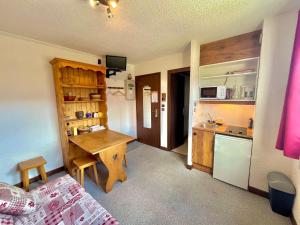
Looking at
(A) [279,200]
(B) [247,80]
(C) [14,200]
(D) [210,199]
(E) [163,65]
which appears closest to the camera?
(C) [14,200]

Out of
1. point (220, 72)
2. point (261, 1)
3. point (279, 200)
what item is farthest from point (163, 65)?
point (279, 200)

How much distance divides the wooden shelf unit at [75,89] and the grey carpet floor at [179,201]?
1.16 m

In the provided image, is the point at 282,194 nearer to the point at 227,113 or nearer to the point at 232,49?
the point at 227,113

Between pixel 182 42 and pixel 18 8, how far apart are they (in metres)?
2.29

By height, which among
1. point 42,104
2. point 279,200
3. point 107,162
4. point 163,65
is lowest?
point 279,200

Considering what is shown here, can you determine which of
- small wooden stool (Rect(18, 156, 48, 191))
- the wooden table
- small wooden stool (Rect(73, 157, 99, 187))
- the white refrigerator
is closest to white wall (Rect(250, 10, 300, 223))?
the white refrigerator

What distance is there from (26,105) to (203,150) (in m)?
3.19

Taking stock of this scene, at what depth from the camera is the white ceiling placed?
144 centimetres

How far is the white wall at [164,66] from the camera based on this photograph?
3002 mm

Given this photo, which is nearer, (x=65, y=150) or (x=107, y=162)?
(x=107, y=162)

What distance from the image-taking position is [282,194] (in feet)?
5.22

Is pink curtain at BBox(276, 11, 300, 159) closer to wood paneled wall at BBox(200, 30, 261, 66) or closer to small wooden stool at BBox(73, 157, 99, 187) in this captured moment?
wood paneled wall at BBox(200, 30, 261, 66)

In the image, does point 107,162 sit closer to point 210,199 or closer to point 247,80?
point 210,199

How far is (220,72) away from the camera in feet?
8.32
